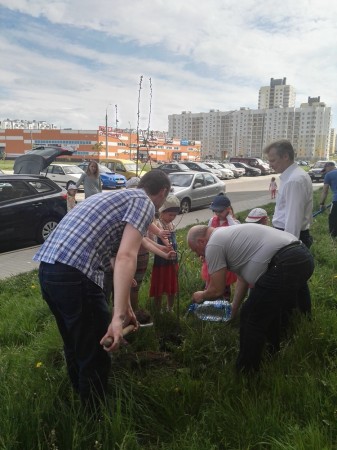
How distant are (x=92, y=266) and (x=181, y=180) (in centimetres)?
1277

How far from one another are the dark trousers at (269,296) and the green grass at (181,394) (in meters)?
0.18

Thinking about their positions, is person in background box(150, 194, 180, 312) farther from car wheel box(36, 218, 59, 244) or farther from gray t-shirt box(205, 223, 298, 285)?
car wheel box(36, 218, 59, 244)

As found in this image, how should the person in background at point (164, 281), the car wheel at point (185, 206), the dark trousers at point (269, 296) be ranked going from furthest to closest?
the car wheel at point (185, 206) → the person in background at point (164, 281) → the dark trousers at point (269, 296)

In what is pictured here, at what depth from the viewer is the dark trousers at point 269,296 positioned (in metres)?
2.61

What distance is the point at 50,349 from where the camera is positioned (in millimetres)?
3217

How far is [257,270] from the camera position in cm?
273

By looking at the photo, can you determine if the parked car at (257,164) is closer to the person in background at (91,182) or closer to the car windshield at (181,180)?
the car windshield at (181,180)

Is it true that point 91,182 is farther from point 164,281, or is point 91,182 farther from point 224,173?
point 224,173

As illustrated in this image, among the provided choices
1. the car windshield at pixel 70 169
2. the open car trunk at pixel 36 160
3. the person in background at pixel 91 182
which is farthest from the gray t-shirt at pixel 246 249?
the car windshield at pixel 70 169

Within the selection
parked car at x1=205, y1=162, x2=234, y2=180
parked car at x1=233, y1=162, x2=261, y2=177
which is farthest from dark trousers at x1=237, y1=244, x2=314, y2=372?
parked car at x1=233, y1=162, x2=261, y2=177

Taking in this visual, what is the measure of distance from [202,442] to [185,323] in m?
1.54

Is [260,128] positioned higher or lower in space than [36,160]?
higher

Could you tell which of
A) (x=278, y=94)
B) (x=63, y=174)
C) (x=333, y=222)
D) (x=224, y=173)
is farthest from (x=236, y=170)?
(x=278, y=94)

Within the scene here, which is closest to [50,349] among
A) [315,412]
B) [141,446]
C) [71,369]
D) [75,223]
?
[71,369]
